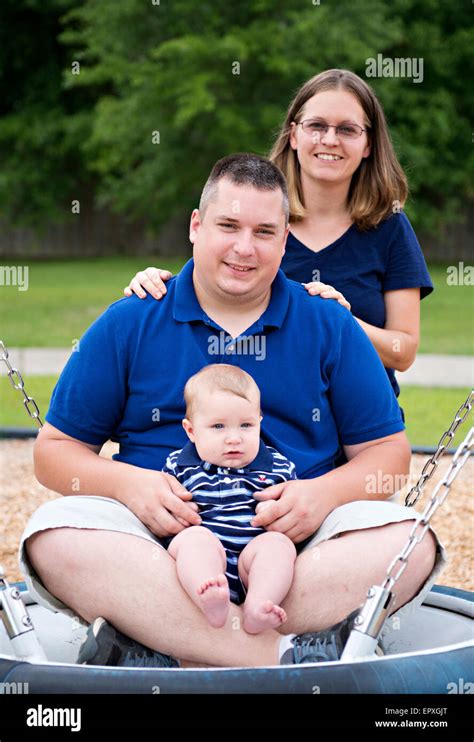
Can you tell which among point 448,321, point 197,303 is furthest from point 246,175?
point 448,321

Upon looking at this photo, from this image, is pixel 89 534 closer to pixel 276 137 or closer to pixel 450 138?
pixel 276 137

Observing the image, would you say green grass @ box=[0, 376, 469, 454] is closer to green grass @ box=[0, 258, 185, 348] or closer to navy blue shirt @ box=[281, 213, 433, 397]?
green grass @ box=[0, 258, 185, 348]

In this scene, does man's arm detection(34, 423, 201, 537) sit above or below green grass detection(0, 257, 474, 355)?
above

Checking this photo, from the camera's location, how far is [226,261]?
2.70 metres

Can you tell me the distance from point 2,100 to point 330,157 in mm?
25955

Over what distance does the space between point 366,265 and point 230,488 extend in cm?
126

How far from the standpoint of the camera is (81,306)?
15.0 m

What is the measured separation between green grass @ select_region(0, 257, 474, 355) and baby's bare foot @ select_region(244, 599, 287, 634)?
632 cm

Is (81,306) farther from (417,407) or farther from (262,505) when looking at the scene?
(262,505)

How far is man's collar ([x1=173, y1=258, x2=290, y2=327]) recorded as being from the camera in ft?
9.22

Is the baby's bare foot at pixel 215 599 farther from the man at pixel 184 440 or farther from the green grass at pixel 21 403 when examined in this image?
the green grass at pixel 21 403

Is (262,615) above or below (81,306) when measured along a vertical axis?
above

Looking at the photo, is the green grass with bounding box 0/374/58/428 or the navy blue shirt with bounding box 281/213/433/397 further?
the green grass with bounding box 0/374/58/428

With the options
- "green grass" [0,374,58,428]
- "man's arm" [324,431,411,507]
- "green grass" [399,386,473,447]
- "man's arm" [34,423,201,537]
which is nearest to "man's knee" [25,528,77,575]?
"man's arm" [34,423,201,537]
